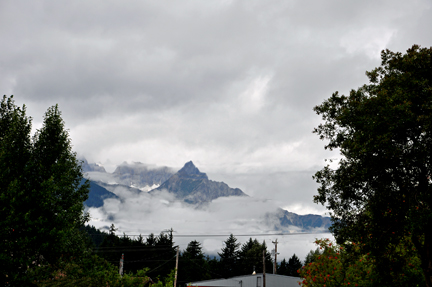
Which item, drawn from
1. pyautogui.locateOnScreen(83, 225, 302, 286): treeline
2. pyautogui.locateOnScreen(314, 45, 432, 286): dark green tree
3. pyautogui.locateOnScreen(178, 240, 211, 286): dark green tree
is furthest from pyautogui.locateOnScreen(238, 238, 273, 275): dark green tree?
pyautogui.locateOnScreen(314, 45, 432, 286): dark green tree

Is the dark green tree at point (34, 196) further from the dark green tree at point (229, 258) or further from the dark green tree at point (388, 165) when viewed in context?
the dark green tree at point (229, 258)

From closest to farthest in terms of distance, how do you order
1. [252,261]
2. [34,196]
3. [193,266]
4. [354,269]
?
[34,196] → [354,269] → [193,266] → [252,261]

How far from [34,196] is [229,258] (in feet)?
341

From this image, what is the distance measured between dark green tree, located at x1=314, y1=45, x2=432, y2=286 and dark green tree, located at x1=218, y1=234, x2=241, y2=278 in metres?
97.9

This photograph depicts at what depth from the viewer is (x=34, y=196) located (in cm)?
2014

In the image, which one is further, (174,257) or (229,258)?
(229,258)

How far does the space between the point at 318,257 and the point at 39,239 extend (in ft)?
65.2

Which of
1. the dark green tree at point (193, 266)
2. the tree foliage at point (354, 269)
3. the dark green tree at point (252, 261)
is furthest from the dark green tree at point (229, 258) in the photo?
the tree foliage at point (354, 269)

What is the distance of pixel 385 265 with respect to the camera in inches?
681

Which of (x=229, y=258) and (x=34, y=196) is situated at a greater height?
(x=34, y=196)

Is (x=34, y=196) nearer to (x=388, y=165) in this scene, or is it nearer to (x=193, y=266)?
(x=388, y=165)

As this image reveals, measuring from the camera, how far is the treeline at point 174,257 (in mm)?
79062

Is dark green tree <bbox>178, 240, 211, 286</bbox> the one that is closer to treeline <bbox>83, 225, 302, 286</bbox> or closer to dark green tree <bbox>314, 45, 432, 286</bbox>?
treeline <bbox>83, 225, 302, 286</bbox>

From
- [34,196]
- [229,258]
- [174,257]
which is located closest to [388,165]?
[34,196]
